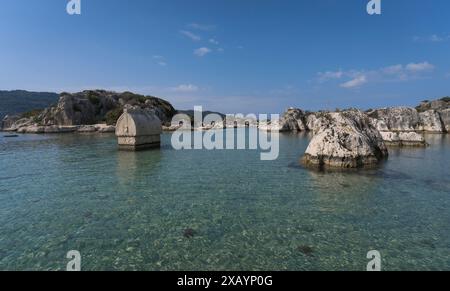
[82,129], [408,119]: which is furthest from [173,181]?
[408,119]

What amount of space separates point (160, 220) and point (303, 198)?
717cm

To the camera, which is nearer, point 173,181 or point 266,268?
point 266,268

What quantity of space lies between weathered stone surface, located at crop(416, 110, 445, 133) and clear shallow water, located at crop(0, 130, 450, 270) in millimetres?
68635

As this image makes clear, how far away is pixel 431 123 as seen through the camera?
73.5m

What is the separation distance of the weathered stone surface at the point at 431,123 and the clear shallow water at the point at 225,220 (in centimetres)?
6864

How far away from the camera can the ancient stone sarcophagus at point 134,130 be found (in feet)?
104

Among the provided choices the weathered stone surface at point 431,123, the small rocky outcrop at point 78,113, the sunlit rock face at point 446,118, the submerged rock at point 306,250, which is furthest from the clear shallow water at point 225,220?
the sunlit rock face at point 446,118

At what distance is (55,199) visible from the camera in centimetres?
1332

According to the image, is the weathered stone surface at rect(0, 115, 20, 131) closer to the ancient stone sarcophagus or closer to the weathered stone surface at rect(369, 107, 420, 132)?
the ancient stone sarcophagus

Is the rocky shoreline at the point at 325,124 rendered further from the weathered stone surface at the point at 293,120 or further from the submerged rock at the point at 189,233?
the submerged rock at the point at 189,233

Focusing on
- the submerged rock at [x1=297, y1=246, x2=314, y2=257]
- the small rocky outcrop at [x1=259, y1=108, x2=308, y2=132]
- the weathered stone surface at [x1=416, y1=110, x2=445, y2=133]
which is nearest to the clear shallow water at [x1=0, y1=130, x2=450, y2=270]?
the submerged rock at [x1=297, y1=246, x2=314, y2=257]

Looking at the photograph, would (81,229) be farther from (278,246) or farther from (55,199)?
(278,246)

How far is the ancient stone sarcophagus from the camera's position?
3156 centimetres
